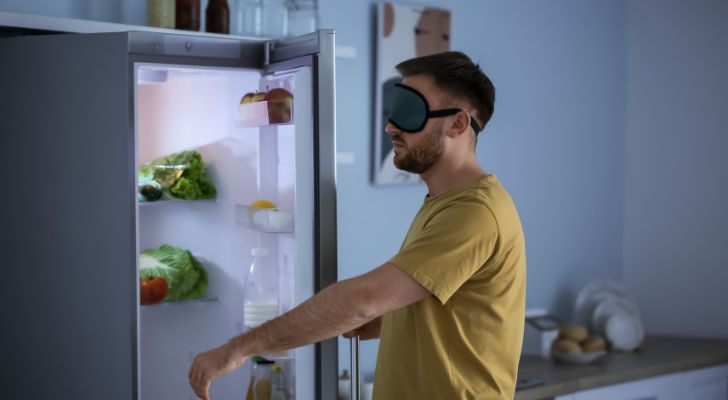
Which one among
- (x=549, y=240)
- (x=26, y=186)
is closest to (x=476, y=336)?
(x=26, y=186)

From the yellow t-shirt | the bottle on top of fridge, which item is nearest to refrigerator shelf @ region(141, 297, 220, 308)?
the bottle on top of fridge

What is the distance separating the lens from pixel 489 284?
1.70m

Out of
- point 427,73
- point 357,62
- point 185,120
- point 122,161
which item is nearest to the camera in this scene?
point 427,73

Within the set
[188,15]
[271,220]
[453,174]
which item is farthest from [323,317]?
[188,15]

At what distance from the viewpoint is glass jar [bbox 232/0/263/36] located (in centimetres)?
272

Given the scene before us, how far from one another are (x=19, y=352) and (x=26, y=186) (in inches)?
17.1

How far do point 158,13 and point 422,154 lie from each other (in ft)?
3.57

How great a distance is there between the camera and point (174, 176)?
→ 8.37 feet

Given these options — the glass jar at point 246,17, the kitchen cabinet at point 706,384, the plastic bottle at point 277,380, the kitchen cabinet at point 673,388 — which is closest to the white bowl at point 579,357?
the kitchen cabinet at point 673,388

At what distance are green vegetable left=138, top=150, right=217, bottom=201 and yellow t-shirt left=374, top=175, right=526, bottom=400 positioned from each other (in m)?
0.99

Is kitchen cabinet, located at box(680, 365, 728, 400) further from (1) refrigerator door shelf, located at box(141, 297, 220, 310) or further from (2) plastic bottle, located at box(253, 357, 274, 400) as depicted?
(1) refrigerator door shelf, located at box(141, 297, 220, 310)

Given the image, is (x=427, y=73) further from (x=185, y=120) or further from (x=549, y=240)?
(x=549, y=240)

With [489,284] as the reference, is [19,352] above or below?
below

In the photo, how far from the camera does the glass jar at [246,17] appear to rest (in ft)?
8.91
